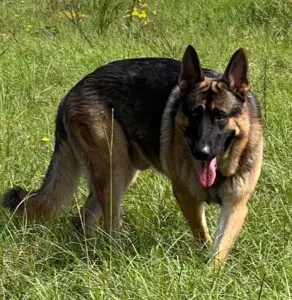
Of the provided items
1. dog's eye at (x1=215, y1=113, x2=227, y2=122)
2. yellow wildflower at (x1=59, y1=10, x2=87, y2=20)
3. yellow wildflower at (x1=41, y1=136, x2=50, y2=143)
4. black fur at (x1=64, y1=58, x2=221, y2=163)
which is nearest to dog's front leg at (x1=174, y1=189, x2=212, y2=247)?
black fur at (x1=64, y1=58, x2=221, y2=163)

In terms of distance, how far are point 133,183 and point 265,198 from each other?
80 cm

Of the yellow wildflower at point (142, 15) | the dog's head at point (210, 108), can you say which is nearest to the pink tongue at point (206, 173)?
the dog's head at point (210, 108)

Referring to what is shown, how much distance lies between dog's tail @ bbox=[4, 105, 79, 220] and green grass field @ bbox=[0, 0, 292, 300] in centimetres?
8

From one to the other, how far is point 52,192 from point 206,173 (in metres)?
0.96

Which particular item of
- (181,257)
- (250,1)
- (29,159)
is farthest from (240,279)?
(250,1)

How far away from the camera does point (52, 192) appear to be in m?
4.35

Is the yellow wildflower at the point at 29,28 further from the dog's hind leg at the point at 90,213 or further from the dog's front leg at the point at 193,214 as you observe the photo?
the dog's front leg at the point at 193,214

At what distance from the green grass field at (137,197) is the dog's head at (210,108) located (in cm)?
48

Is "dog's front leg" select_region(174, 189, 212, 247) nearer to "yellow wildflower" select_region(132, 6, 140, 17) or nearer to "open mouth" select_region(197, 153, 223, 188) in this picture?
"open mouth" select_region(197, 153, 223, 188)

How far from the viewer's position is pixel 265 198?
4461 mm

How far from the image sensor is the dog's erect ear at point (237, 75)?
12.5 feet

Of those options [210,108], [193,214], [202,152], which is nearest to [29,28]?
[193,214]

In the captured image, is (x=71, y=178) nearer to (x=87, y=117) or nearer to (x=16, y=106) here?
(x=87, y=117)

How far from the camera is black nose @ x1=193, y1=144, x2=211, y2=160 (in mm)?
3667
